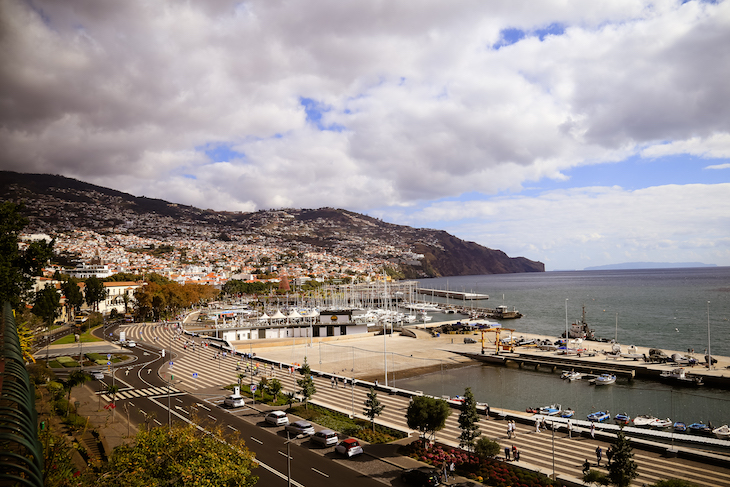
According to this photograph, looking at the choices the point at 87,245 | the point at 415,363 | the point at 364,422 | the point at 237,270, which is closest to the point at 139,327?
the point at 415,363

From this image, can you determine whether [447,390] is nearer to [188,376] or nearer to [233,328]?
[188,376]

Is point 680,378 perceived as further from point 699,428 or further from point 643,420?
point 699,428

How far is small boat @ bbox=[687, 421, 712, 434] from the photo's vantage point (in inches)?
865

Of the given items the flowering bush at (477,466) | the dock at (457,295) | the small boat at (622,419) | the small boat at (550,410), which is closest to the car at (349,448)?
the flowering bush at (477,466)

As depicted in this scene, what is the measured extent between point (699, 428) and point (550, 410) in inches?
283

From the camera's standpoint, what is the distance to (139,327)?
178 feet

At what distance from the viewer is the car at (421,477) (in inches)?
522

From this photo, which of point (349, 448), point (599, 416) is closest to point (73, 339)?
point (349, 448)

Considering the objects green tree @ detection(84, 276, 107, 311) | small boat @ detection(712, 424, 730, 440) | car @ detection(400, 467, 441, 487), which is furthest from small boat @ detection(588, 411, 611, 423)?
Answer: green tree @ detection(84, 276, 107, 311)

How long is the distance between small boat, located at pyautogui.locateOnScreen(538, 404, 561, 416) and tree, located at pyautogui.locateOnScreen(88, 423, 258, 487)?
70.3 ft

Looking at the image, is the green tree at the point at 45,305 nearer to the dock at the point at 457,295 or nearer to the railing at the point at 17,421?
the railing at the point at 17,421

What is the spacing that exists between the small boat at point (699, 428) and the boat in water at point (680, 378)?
37.0 ft

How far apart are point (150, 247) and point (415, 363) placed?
159 m

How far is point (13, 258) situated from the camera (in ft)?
68.7
